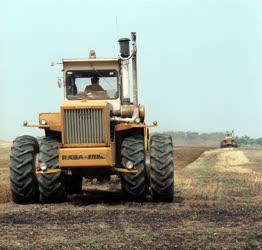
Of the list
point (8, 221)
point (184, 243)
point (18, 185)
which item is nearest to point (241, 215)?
point (184, 243)

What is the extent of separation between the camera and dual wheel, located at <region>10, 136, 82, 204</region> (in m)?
13.4

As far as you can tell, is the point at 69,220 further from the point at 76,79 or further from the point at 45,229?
the point at 76,79

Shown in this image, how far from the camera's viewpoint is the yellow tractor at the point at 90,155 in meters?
13.2

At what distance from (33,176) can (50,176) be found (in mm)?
575

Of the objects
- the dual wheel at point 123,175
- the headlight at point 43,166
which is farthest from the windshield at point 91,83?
the headlight at point 43,166

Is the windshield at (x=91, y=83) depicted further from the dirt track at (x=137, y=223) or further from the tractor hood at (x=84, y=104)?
the dirt track at (x=137, y=223)

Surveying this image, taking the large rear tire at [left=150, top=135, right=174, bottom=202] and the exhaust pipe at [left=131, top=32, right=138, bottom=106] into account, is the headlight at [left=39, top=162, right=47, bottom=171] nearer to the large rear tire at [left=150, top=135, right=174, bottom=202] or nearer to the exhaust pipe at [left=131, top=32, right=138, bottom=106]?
the large rear tire at [left=150, top=135, right=174, bottom=202]

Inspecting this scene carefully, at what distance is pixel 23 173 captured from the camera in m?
13.6

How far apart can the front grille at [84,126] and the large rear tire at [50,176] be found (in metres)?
0.40

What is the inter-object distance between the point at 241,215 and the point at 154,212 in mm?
1749

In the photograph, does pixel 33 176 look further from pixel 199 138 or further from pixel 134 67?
pixel 199 138

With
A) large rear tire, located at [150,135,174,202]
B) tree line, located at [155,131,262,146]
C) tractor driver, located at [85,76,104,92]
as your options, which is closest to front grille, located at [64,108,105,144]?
large rear tire, located at [150,135,174,202]

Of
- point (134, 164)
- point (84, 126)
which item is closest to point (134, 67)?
point (84, 126)

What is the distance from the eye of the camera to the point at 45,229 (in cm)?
970
